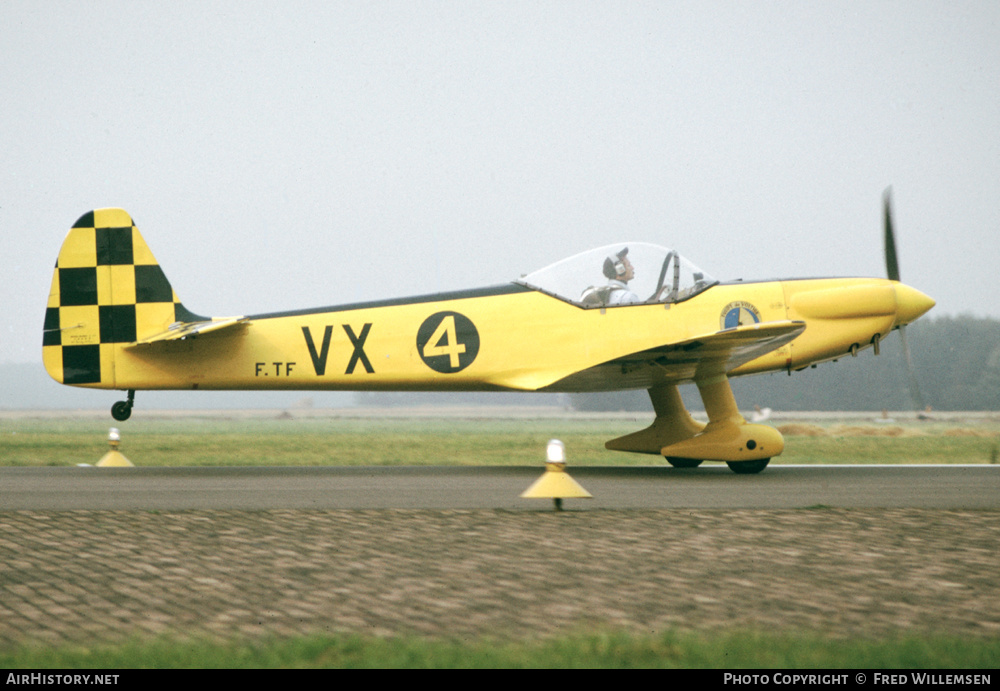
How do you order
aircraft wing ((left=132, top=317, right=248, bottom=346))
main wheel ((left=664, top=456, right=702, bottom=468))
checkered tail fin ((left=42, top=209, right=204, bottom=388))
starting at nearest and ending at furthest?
aircraft wing ((left=132, top=317, right=248, bottom=346)) → checkered tail fin ((left=42, top=209, right=204, bottom=388)) → main wheel ((left=664, top=456, right=702, bottom=468))

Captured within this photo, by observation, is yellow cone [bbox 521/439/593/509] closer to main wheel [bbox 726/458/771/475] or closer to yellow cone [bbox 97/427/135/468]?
main wheel [bbox 726/458/771/475]

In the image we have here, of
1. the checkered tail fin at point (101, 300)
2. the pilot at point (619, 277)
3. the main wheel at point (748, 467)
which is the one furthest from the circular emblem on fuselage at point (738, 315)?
the checkered tail fin at point (101, 300)

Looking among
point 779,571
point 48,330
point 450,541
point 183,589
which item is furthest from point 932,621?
point 48,330

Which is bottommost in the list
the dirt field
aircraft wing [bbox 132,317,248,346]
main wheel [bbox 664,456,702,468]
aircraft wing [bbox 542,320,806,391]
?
main wheel [bbox 664,456,702,468]

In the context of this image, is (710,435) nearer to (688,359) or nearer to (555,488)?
(688,359)

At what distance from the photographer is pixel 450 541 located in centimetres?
584

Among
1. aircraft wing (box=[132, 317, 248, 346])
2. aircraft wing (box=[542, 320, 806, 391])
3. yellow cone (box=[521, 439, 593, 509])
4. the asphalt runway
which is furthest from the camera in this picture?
aircraft wing (box=[132, 317, 248, 346])

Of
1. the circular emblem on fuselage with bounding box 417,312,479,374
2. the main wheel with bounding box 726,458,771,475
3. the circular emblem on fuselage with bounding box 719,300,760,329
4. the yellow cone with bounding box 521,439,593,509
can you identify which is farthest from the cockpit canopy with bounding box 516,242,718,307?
the yellow cone with bounding box 521,439,593,509

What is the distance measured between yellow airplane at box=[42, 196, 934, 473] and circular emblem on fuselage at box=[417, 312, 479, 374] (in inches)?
0.7

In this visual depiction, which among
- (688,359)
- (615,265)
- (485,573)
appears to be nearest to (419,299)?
(615,265)

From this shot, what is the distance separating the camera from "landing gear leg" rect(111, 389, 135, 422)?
10.4 m

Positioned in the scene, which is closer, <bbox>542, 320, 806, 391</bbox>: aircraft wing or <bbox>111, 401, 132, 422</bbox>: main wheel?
<bbox>542, 320, 806, 391</bbox>: aircraft wing

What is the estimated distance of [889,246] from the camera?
1132 centimetres
